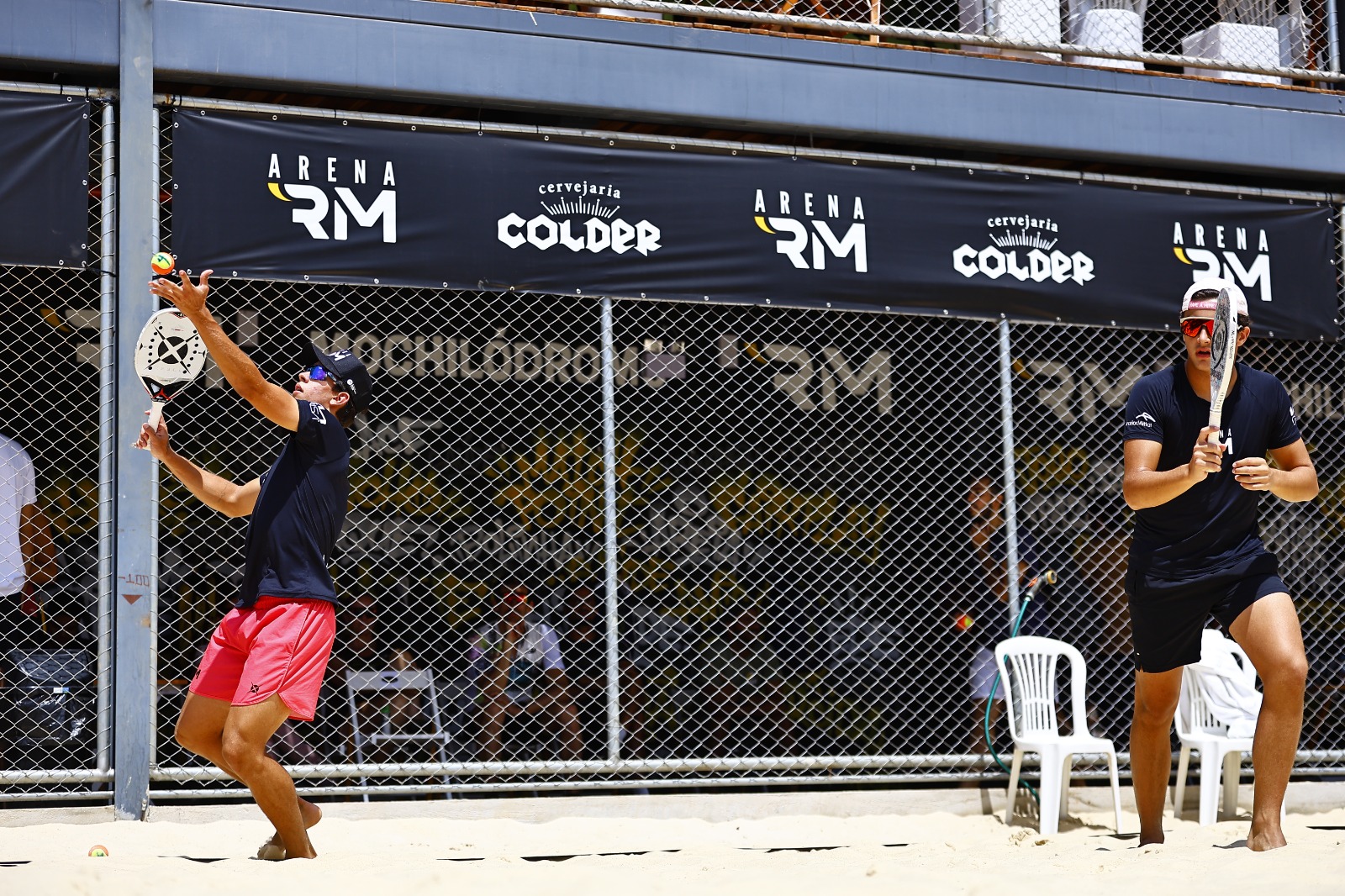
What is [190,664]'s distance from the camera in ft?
22.3

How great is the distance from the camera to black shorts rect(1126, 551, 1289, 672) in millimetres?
4742

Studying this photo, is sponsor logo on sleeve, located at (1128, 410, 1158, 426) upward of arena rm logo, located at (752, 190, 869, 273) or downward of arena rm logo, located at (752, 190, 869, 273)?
downward

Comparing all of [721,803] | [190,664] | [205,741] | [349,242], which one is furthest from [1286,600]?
[190,664]

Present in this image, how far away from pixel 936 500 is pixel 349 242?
3.80m

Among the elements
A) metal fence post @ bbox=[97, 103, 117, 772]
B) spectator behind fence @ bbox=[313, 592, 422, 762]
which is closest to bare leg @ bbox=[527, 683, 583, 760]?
spectator behind fence @ bbox=[313, 592, 422, 762]

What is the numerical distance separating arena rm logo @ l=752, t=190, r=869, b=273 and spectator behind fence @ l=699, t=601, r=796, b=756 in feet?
6.85

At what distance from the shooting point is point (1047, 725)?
704 cm

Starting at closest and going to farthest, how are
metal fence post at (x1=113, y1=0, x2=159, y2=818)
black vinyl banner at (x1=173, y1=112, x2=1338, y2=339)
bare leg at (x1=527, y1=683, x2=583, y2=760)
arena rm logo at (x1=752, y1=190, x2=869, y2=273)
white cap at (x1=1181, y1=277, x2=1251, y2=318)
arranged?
1. white cap at (x1=1181, y1=277, x2=1251, y2=318)
2. metal fence post at (x1=113, y1=0, x2=159, y2=818)
3. black vinyl banner at (x1=173, y1=112, x2=1338, y2=339)
4. bare leg at (x1=527, y1=683, x2=583, y2=760)
5. arena rm logo at (x1=752, y1=190, x2=869, y2=273)

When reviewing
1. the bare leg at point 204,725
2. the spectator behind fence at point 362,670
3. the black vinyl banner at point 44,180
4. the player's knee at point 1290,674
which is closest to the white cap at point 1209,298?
the player's knee at point 1290,674

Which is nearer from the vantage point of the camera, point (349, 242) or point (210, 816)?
point (210, 816)

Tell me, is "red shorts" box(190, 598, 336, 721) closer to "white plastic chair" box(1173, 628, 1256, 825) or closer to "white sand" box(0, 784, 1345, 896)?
"white sand" box(0, 784, 1345, 896)

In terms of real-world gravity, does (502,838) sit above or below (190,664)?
below

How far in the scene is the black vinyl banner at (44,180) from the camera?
626 centimetres

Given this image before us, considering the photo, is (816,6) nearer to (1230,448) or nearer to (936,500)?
(936,500)
